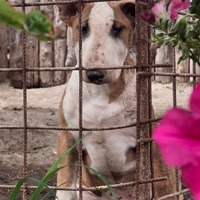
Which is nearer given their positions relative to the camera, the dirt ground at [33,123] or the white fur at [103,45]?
the white fur at [103,45]

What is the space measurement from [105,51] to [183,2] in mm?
1224

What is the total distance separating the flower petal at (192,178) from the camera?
244 mm

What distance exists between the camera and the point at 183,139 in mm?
261

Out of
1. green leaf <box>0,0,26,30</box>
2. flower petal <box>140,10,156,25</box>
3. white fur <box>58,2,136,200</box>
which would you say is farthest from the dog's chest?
green leaf <box>0,0,26,30</box>

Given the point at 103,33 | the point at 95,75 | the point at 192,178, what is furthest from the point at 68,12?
the point at 192,178

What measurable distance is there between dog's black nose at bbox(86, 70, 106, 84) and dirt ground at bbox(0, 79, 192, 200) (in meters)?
1.35

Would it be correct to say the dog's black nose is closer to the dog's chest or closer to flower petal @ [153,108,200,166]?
the dog's chest

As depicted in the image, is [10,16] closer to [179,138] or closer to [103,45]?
[179,138]

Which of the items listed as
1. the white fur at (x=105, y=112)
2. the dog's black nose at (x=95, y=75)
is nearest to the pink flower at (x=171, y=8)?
the dog's black nose at (x=95, y=75)

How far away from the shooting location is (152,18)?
60 cm

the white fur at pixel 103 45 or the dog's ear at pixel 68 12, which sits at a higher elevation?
the dog's ear at pixel 68 12

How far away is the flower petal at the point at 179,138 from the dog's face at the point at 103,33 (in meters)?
1.34

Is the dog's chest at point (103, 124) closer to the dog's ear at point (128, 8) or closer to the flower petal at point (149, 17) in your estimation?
the dog's ear at point (128, 8)

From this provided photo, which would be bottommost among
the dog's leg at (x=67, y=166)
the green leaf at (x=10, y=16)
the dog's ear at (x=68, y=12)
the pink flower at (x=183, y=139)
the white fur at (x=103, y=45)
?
the dog's leg at (x=67, y=166)
